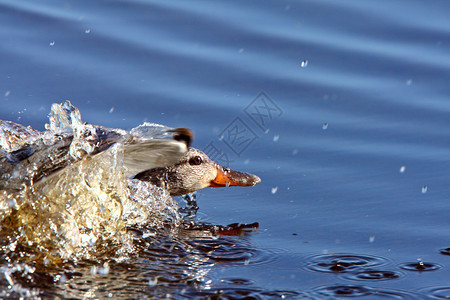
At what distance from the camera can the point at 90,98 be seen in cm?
996

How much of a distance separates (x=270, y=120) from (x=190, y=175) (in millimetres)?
1677

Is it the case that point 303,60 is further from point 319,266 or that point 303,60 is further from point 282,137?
point 319,266

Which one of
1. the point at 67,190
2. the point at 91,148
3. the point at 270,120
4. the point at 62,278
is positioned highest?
the point at 270,120

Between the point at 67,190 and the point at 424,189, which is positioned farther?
the point at 424,189

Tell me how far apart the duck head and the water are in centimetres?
17

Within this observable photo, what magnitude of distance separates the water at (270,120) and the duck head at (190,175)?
0.55ft

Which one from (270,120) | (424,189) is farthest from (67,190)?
(270,120)

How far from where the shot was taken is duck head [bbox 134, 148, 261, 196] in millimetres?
8258

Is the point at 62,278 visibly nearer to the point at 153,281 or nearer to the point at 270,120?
the point at 153,281

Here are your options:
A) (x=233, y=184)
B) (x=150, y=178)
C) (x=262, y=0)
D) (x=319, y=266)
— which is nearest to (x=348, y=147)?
(x=233, y=184)

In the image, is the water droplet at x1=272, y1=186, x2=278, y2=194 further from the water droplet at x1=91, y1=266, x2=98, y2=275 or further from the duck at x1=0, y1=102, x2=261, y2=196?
the water droplet at x1=91, y1=266, x2=98, y2=275

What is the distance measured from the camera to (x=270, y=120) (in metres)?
9.62

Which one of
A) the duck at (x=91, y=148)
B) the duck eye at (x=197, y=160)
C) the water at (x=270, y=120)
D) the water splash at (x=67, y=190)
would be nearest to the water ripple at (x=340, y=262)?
the water at (x=270, y=120)

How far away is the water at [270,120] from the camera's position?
6.05m
